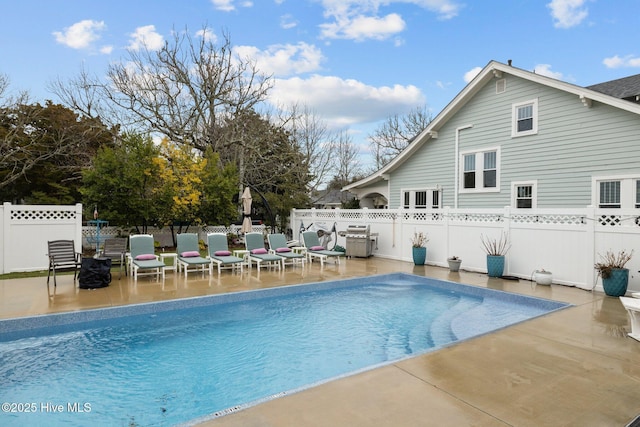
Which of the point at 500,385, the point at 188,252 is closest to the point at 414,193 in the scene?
the point at 188,252

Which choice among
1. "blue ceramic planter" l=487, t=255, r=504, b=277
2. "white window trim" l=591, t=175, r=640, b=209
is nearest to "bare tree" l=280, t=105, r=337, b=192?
"blue ceramic planter" l=487, t=255, r=504, b=277

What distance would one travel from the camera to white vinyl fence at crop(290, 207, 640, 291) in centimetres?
796

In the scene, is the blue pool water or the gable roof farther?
the gable roof

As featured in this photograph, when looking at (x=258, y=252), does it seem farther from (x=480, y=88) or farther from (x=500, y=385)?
(x=480, y=88)

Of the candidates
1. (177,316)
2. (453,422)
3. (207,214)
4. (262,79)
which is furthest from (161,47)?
(453,422)

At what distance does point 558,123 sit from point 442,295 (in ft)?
24.0

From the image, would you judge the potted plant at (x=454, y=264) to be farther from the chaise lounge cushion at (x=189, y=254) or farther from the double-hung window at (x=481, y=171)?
the chaise lounge cushion at (x=189, y=254)

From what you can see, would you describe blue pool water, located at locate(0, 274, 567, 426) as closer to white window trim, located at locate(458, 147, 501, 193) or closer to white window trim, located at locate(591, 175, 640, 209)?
white window trim, located at locate(591, 175, 640, 209)

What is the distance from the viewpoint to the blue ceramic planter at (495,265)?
9594 mm

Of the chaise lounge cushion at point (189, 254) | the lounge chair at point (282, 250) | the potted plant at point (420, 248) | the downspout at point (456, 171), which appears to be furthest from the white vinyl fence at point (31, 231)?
the downspout at point (456, 171)

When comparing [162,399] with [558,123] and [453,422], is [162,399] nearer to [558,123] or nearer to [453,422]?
[453,422]

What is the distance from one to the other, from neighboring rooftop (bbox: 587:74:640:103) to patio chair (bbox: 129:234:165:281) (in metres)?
14.1

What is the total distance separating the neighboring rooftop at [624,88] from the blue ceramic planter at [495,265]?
6521mm

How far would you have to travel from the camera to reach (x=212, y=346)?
18.3 feet
